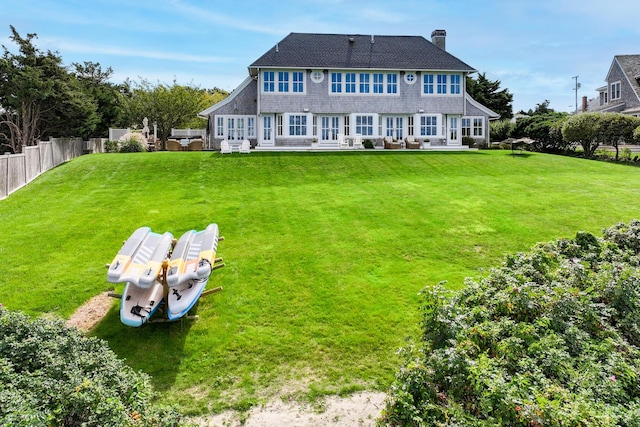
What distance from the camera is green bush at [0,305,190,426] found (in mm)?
3068

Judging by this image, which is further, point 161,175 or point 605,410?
point 161,175

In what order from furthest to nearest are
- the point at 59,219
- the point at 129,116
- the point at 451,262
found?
the point at 129,116, the point at 59,219, the point at 451,262

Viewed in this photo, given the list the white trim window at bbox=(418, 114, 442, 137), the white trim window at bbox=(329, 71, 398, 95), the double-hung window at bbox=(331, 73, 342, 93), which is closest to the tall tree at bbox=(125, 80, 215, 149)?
the double-hung window at bbox=(331, 73, 342, 93)

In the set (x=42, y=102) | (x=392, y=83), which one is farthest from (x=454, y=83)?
(x=42, y=102)

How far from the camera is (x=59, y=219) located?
12008 mm

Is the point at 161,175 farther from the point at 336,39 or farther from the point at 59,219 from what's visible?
the point at 336,39

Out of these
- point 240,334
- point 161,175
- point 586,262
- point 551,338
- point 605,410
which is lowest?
point 240,334

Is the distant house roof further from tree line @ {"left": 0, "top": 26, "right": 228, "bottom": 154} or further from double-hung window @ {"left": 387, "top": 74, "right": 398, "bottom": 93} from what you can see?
tree line @ {"left": 0, "top": 26, "right": 228, "bottom": 154}

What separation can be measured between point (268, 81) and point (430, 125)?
11.6 metres

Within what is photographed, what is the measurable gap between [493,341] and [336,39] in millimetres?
30252

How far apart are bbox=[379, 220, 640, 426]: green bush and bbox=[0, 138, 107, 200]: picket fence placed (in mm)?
16073

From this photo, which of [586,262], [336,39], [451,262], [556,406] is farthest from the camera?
[336,39]

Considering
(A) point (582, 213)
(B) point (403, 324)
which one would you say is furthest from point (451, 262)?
(A) point (582, 213)

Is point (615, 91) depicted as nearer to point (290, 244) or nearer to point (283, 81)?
point (283, 81)
